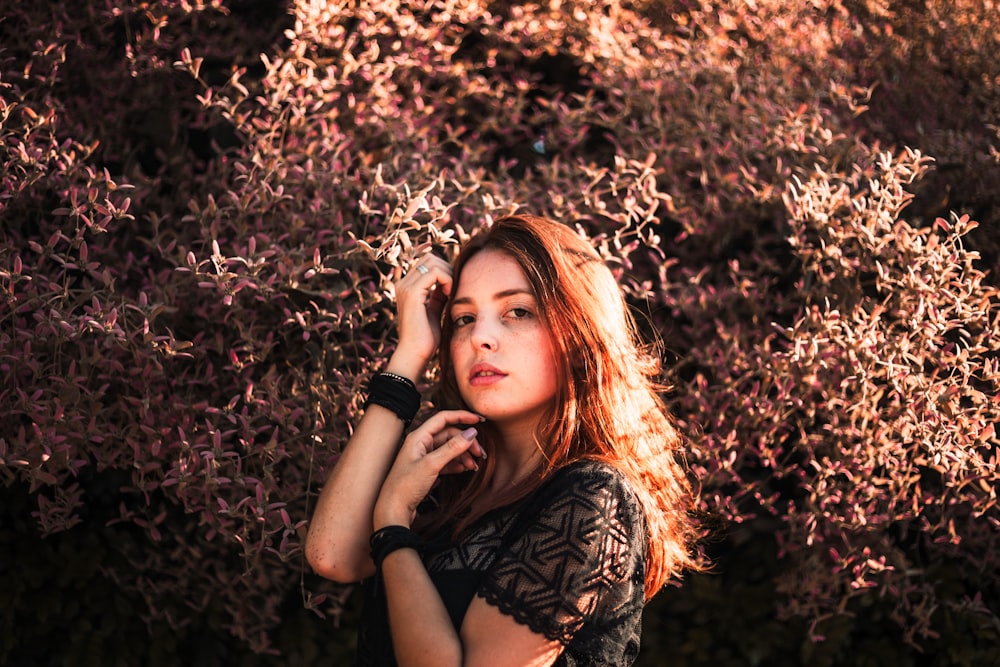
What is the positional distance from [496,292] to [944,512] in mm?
1731

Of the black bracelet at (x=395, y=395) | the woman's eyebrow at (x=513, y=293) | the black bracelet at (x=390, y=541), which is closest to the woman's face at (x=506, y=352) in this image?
the woman's eyebrow at (x=513, y=293)

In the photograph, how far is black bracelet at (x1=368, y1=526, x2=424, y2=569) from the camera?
1.91m

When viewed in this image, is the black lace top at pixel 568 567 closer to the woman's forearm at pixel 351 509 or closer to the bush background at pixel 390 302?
the woman's forearm at pixel 351 509

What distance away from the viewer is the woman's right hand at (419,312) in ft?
7.39

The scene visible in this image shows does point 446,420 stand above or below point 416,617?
above

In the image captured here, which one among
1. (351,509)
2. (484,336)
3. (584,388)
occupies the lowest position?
(351,509)

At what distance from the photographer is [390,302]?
2.92 m

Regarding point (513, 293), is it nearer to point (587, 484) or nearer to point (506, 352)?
point (506, 352)

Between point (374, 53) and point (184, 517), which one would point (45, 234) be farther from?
point (374, 53)

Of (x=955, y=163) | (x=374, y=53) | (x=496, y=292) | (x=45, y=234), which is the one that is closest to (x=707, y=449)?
(x=496, y=292)

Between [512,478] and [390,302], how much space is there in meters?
0.94

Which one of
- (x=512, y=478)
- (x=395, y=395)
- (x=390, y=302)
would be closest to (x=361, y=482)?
(x=395, y=395)

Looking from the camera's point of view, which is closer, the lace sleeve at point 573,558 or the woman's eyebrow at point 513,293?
the lace sleeve at point 573,558

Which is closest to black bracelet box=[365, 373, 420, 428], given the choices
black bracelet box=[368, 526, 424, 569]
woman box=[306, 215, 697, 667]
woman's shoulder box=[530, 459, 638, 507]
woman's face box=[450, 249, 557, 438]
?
woman box=[306, 215, 697, 667]
